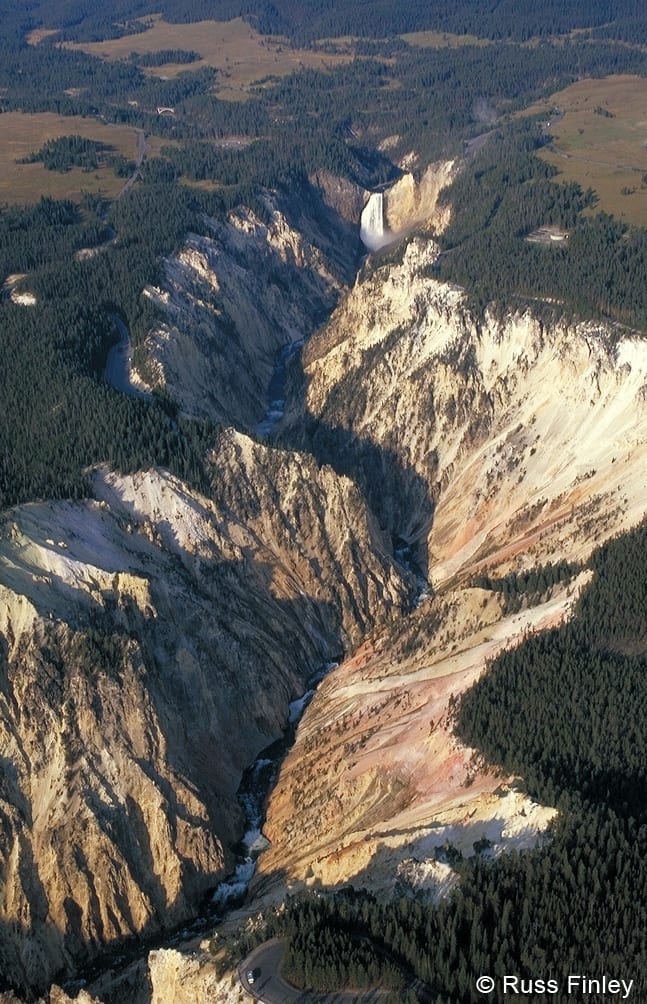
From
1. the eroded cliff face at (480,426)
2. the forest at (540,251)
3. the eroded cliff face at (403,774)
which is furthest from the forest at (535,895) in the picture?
the forest at (540,251)

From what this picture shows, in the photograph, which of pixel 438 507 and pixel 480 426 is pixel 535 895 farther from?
pixel 480 426

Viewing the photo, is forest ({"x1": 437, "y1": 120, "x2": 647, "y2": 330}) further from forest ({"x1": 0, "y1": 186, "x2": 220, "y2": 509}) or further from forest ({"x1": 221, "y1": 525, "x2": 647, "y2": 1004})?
forest ({"x1": 221, "y1": 525, "x2": 647, "y2": 1004})

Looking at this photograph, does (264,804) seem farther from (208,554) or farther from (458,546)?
(458,546)

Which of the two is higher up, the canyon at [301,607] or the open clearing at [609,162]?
the open clearing at [609,162]

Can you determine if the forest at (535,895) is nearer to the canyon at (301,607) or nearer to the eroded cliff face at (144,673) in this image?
the canyon at (301,607)

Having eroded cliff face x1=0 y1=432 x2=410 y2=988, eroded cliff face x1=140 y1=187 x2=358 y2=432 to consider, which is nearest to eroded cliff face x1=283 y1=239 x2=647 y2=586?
eroded cliff face x1=140 y1=187 x2=358 y2=432

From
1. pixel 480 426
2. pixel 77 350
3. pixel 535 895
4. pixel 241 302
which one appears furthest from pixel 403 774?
pixel 241 302
